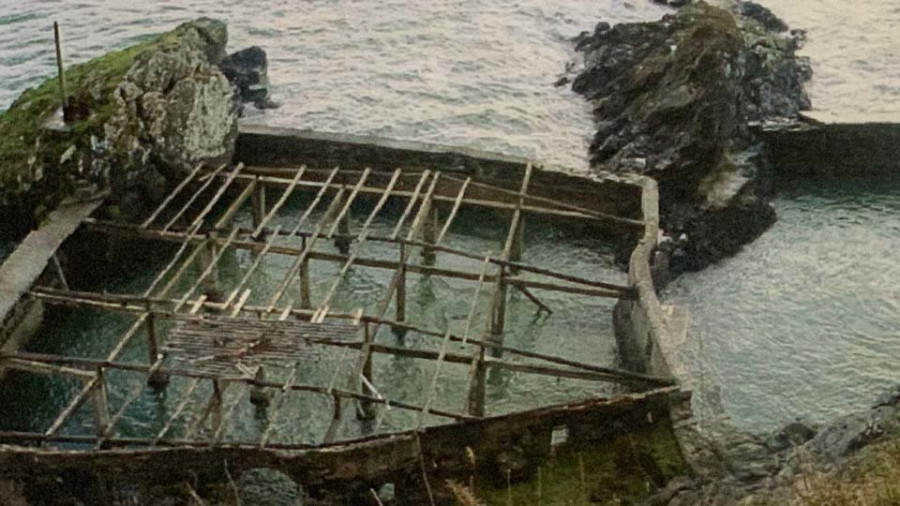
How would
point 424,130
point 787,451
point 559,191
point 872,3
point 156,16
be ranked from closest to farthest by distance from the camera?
point 787,451, point 559,191, point 424,130, point 156,16, point 872,3

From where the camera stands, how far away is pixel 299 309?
16938mm

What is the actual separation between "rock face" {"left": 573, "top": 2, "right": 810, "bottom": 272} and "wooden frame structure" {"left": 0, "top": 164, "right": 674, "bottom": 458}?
3618 millimetres

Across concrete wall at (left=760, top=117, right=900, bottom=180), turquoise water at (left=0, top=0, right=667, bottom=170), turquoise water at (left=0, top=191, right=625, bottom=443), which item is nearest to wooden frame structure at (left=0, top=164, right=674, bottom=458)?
turquoise water at (left=0, top=191, right=625, bottom=443)

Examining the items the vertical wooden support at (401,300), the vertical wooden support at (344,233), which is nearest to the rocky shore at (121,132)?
the vertical wooden support at (344,233)

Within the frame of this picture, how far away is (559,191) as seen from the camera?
2219cm

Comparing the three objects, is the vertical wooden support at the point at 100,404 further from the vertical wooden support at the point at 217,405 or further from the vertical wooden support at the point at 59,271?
the vertical wooden support at the point at 59,271

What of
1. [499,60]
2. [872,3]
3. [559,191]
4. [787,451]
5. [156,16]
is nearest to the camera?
[787,451]

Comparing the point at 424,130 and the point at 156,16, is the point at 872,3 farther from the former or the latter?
the point at 156,16

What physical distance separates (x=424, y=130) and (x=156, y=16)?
13.0 meters

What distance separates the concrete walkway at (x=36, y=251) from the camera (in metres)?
17.2

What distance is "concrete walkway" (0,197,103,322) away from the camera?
17203 mm

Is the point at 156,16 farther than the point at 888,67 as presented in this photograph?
Yes

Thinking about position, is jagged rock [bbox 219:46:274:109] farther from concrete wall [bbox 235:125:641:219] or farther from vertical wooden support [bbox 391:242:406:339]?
vertical wooden support [bbox 391:242:406:339]

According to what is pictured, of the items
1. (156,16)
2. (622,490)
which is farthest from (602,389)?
(156,16)
